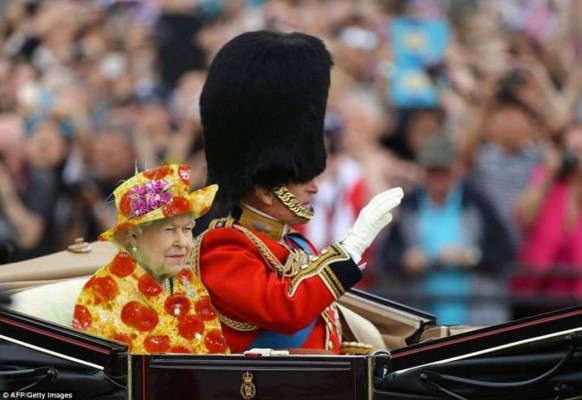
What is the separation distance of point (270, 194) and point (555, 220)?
4.09m

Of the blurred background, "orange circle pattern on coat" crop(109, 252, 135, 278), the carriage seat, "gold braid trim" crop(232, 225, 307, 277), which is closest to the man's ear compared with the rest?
"gold braid trim" crop(232, 225, 307, 277)

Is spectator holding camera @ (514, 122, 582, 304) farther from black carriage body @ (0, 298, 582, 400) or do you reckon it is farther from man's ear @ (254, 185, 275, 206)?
black carriage body @ (0, 298, 582, 400)

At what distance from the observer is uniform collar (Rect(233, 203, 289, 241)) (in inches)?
213

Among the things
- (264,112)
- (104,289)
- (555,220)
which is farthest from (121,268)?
(555,220)

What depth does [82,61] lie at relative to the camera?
1030 centimetres

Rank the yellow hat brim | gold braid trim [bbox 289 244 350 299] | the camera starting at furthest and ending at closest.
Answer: the camera, gold braid trim [bbox 289 244 350 299], the yellow hat brim

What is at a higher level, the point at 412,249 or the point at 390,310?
the point at 412,249

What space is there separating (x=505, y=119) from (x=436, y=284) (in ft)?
3.40

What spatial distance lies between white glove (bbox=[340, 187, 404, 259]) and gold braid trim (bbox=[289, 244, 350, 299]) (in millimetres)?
33

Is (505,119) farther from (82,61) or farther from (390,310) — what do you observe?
(390,310)

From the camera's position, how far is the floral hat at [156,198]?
16.4ft

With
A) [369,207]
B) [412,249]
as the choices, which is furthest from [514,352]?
[412,249]

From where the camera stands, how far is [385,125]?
9.77 m

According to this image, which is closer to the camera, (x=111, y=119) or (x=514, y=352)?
(x=514, y=352)
